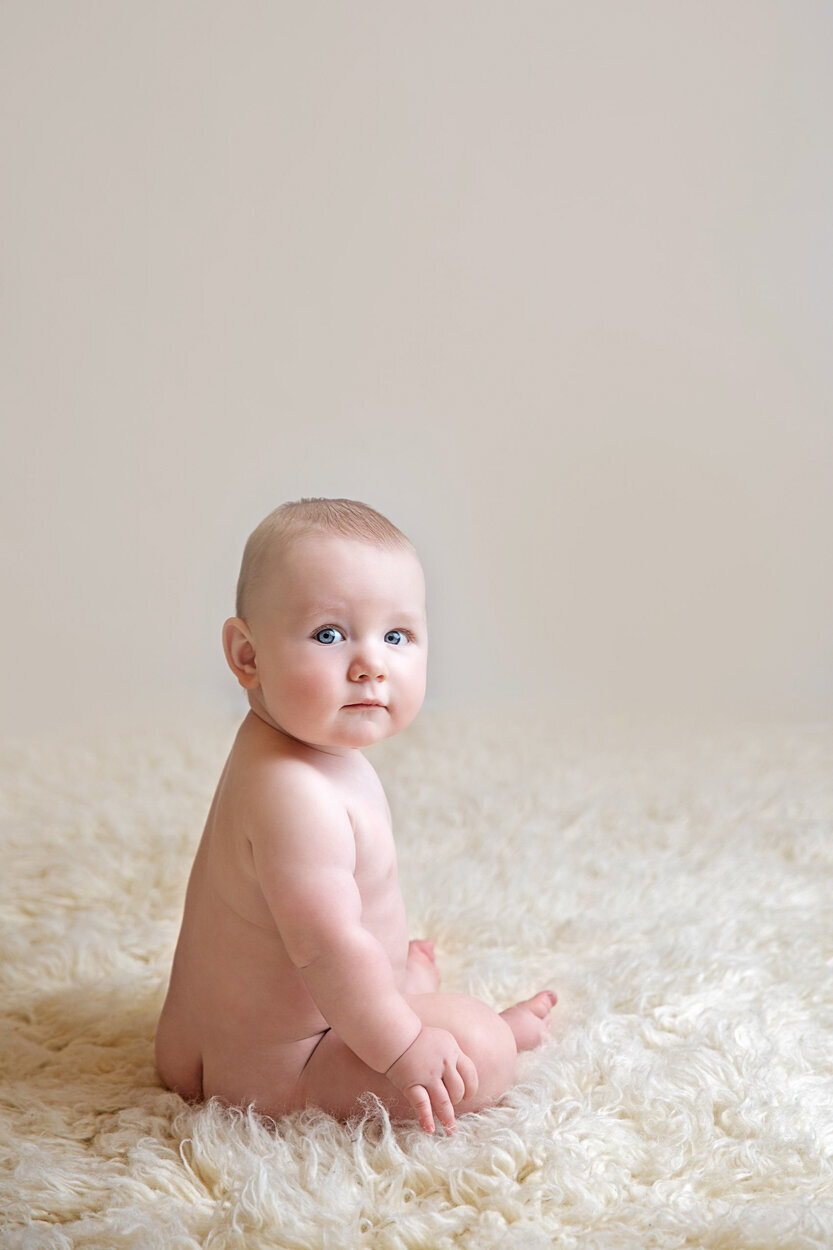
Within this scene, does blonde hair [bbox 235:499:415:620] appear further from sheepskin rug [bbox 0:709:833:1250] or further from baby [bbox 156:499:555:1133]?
sheepskin rug [bbox 0:709:833:1250]

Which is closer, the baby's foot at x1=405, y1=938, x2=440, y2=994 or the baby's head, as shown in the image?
the baby's head

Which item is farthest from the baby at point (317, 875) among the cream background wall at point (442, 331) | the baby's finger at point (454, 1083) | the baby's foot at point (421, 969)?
the cream background wall at point (442, 331)

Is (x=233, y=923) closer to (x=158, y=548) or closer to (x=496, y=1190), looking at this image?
(x=496, y=1190)

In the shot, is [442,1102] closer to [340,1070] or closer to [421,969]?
[340,1070]

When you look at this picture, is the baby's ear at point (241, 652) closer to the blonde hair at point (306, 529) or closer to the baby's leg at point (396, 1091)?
the blonde hair at point (306, 529)

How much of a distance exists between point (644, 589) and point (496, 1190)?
1.93m

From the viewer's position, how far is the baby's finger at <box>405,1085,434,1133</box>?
90cm

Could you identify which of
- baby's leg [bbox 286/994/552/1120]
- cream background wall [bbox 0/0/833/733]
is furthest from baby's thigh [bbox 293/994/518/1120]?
cream background wall [bbox 0/0/833/733]

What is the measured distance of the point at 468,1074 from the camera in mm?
947

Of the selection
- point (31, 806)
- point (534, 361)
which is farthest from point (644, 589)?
point (31, 806)

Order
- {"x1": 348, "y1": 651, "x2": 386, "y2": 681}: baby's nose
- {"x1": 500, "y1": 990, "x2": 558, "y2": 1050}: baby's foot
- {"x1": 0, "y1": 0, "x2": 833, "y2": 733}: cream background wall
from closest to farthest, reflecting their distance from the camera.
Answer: {"x1": 348, "y1": 651, "x2": 386, "y2": 681}: baby's nose → {"x1": 500, "y1": 990, "x2": 558, "y2": 1050}: baby's foot → {"x1": 0, "y1": 0, "x2": 833, "y2": 733}: cream background wall

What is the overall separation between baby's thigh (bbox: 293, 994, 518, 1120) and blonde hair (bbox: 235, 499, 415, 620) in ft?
1.11

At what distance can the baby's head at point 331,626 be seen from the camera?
0.95m

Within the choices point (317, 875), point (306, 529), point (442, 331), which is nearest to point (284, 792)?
point (317, 875)
